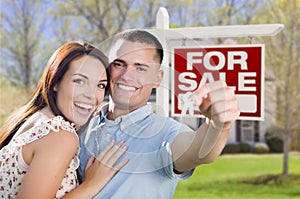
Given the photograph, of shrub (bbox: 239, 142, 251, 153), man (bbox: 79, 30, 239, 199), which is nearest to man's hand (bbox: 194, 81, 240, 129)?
man (bbox: 79, 30, 239, 199)

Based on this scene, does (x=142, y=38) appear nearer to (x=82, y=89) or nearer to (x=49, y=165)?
(x=82, y=89)

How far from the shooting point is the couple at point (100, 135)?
3.13ft

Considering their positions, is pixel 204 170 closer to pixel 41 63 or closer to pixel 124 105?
pixel 41 63

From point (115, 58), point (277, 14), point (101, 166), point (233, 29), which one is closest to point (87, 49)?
point (115, 58)

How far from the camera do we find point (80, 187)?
1.02m

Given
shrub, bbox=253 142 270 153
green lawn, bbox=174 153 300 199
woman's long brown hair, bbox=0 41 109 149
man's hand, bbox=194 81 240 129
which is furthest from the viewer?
shrub, bbox=253 142 270 153

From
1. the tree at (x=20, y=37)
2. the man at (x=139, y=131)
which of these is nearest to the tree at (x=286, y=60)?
the tree at (x=20, y=37)

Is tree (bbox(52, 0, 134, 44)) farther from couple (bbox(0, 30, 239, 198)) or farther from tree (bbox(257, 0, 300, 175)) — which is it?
couple (bbox(0, 30, 239, 198))

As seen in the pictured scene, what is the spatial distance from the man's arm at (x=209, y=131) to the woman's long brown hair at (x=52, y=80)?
22 centimetres

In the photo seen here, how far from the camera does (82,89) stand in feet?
3.36

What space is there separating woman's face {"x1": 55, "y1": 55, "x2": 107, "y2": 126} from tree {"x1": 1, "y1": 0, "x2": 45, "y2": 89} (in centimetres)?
650

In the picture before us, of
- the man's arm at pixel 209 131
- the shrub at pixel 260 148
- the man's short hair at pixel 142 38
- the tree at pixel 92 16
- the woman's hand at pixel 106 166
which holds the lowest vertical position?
the shrub at pixel 260 148

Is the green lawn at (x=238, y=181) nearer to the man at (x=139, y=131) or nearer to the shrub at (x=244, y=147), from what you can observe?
the shrub at (x=244, y=147)

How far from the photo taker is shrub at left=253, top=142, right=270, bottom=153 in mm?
7812
